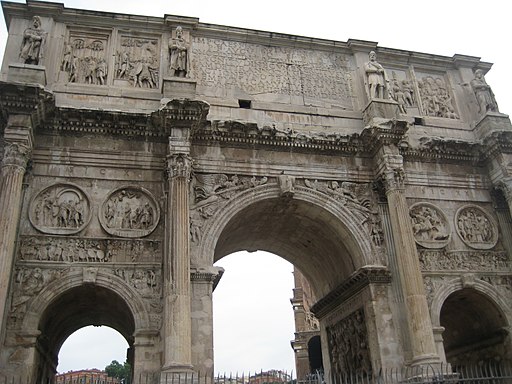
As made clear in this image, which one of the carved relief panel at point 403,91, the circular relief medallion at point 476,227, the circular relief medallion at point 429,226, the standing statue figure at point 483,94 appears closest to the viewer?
the circular relief medallion at point 429,226

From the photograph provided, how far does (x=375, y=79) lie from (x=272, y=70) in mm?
2573

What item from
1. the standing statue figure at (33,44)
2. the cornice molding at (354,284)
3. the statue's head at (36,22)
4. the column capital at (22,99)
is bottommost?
the cornice molding at (354,284)

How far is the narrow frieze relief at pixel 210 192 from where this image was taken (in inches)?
434

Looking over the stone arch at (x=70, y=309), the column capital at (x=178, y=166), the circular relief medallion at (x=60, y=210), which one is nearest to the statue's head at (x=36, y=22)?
the circular relief medallion at (x=60, y=210)

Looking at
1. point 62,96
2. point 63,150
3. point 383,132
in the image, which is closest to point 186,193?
point 63,150

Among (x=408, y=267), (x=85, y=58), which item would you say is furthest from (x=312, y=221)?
(x=85, y=58)

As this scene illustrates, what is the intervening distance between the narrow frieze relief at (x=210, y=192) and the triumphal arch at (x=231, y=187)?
0.03 m

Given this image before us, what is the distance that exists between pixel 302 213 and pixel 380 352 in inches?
138

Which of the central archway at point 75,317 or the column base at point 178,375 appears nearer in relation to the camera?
the column base at point 178,375

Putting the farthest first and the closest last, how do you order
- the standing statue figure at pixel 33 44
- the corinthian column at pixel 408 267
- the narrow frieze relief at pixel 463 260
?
the narrow frieze relief at pixel 463 260 < the standing statue figure at pixel 33 44 < the corinthian column at pixel 408 267

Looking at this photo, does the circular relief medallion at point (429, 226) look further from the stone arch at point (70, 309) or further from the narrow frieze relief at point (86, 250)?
the stone arch at point (70, 309)

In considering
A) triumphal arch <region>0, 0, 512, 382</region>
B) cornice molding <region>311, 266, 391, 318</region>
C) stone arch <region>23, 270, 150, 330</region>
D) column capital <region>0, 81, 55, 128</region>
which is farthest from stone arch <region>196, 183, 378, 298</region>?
column capital <region>0, 81, 55, 128</region>

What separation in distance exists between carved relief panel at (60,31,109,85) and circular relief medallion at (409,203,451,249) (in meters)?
7.83

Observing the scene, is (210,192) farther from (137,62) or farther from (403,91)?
(403,91)
